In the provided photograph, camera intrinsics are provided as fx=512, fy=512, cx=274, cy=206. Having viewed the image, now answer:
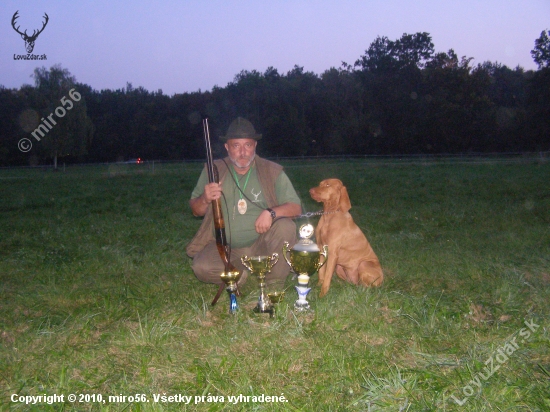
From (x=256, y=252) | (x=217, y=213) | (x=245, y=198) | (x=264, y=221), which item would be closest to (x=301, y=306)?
(x=264, y=221)

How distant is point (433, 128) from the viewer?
146ft

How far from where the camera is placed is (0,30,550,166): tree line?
4294cm

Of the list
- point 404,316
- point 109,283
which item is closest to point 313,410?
point 404,316

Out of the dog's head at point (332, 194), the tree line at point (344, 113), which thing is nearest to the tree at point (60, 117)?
the tree line at point (344, 113)

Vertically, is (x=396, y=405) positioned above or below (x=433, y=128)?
below

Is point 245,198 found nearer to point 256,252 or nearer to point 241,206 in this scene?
point 241,206

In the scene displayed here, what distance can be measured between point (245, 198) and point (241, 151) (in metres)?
Result: 0.41

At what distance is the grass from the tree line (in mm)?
37518

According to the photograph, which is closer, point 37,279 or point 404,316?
point 404,316

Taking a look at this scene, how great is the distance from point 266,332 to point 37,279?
113 inches

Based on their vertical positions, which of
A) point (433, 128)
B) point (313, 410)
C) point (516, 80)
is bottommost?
point (313, 410)

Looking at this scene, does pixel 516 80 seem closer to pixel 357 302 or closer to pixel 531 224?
pixel 531 224

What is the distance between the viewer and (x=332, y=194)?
4.20 metres

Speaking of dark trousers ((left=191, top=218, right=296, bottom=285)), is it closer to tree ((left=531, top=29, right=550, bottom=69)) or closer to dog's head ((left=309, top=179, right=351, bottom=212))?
dog's head ((left=309, top=179, right=351, bottom=212))
